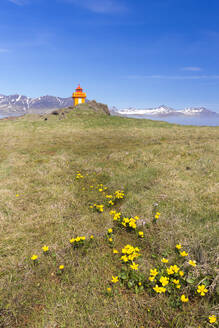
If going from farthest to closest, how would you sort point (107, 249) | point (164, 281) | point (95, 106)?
point (95, 106) → point (107, 249) → point (164, 281)

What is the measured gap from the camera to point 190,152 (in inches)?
416

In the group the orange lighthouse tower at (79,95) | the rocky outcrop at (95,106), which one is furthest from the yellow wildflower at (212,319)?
the orange lighthouse tower at (79,95)

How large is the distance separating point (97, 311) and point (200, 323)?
159cm

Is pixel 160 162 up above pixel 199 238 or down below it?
above

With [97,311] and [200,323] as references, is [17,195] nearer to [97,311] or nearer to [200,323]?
[97,311]

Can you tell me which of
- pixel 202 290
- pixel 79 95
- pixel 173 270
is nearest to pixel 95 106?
pixel 79 95

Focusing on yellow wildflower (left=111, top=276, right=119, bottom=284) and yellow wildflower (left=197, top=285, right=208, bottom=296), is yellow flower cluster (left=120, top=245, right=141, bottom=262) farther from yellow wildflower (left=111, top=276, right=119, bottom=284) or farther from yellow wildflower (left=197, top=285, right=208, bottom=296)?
yellow wildflower (left=197, top=285, right=208, bottom=296)

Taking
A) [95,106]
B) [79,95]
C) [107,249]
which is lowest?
[107,249]

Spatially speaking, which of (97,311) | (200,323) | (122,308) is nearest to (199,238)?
(200,323)

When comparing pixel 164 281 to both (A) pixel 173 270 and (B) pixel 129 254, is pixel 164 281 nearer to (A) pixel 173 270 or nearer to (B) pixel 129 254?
(A) pixel 173 270

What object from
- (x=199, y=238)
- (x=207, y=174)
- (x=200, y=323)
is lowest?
(x=200, y=323)

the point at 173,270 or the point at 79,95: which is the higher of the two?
the point at 79,95

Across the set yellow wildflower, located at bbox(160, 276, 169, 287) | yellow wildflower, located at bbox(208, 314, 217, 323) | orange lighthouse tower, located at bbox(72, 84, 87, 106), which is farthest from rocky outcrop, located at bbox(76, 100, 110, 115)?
yellow wildflower, located at bbox(208, 314, 217, 323)

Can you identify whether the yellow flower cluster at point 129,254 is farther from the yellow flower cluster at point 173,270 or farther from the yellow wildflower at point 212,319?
the yellow wildflower at point 212,319
